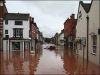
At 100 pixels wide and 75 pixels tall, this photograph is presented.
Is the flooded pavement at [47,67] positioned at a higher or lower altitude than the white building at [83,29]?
lower

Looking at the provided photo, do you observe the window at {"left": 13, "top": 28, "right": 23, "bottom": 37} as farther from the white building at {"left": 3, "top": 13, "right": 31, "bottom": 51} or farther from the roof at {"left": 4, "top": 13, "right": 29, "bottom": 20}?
the roof at {"left": 4, "top": 13, "right": 29, "bottom": 20}

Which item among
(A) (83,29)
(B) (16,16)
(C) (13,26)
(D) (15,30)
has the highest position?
(B) (16,16)

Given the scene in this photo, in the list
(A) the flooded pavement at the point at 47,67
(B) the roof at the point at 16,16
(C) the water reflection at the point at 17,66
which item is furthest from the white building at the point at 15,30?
(A) the flooded pavement at the point at 47,67

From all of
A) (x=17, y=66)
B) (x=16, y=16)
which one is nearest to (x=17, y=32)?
(x=16, y=16)

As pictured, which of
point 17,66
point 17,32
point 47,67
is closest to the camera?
point 47,67

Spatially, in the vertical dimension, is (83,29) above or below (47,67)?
above

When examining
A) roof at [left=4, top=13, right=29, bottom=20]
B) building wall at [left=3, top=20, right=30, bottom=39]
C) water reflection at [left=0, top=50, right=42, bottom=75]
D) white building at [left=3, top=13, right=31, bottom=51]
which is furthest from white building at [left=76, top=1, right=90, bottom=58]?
roof at [left=4, top=13, right=29, bottom=20]

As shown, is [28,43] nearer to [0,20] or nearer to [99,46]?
[0,20]

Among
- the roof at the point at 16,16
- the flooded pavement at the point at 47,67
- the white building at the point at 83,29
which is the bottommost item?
the flooded pavement at the point at 47,67

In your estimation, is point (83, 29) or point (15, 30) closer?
point (83, 29)

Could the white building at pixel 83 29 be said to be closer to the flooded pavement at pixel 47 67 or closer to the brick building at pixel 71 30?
the flooded pavement at pixel 47 67

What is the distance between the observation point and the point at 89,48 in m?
29.1

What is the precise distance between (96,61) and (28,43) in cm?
4891

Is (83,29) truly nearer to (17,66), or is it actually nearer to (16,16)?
(17,66)
